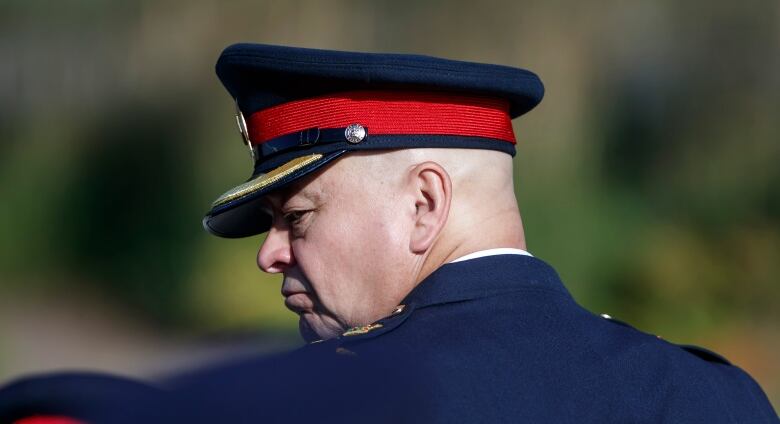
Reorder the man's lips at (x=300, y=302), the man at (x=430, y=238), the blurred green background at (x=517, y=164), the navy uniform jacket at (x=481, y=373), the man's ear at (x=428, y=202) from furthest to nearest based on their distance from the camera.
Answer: the blurred green background at (x=517, y=164)
the man's lips at (x=300, y=302)
the man's ear at (x=428, y=202)
the man at (x=430, y=238)
the navy uniform jacket at (x=481, y=373)

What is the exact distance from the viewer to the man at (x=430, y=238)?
51.9 inches

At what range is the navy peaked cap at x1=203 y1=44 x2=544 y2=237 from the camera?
1.51 metres

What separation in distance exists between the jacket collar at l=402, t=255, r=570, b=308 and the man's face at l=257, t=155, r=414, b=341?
52mm

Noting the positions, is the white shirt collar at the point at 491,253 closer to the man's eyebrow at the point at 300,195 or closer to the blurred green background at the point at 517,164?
the man's eyebrow at the point at 300,195

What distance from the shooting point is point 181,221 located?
441 cm

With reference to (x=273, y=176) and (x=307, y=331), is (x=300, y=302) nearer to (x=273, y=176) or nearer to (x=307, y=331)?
(x=307, y=331)

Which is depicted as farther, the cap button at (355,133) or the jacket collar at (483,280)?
the cap button at (355,133)

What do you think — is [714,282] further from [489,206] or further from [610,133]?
[489,206]

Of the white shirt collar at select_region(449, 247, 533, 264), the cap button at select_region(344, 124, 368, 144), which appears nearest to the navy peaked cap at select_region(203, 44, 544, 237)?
the cap button at select_region(344, 124, 368, 144)

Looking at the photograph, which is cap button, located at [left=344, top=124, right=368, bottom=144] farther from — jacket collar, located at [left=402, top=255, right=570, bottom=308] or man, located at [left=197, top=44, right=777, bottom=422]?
jacket collar, located at [left=402, top=255, right=570, bottom=308]

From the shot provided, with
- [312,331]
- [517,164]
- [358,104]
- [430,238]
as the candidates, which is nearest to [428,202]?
[430,238]

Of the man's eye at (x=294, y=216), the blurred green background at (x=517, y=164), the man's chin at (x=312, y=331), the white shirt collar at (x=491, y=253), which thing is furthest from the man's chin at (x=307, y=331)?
the blurred green background at (x=517, y=164)

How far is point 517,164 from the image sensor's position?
4.26 metres

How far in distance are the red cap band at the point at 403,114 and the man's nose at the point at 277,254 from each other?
0.51 feet
